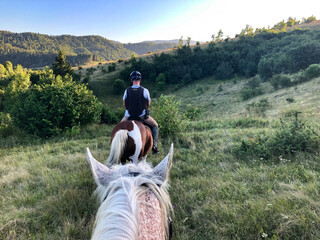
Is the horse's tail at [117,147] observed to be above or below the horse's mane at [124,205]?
below

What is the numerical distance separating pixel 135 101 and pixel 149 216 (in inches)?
125

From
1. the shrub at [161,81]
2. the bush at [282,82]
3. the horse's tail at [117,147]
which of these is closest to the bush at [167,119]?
the horse's tail at [117,147]

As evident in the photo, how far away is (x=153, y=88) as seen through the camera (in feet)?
115

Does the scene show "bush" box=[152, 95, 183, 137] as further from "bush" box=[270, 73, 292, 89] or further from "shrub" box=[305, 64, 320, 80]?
"shrub" box=[305, 64, 320, 80]

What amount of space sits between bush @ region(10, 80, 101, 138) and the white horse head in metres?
9.15

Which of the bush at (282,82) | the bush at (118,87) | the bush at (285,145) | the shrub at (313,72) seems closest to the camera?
the bush at (285,145)

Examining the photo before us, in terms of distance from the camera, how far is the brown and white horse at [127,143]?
3.38m

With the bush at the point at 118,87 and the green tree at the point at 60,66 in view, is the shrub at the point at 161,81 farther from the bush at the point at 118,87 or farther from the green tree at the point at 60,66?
the green tree at the point at 60,66

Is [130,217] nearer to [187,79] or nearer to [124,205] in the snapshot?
[124,205]

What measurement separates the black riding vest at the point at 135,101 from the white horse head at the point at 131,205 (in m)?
2.60

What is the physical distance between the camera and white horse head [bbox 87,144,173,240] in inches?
38.9

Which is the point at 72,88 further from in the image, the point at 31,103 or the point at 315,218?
the point at 315,218

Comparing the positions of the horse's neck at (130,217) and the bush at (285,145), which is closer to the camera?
the horse's neck at (130,217)

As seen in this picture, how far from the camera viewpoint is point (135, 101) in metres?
4.15
